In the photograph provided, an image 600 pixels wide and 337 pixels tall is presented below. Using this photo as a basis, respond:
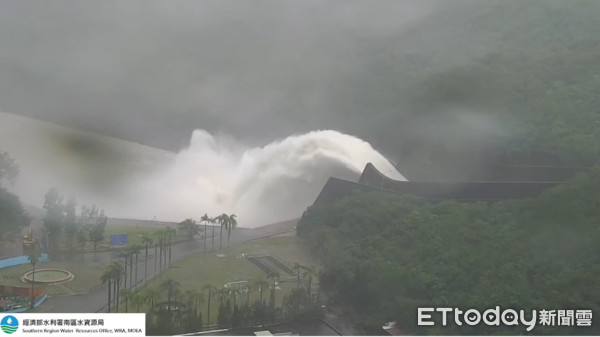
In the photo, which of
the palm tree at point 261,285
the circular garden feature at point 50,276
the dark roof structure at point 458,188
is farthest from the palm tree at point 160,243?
the dark roof structure at point 458,188

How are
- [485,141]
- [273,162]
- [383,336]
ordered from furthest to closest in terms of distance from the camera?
[273,162]
[485,141]
[383,336]

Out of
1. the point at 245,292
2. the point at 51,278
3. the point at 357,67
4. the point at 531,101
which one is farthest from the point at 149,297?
the point at 357,67

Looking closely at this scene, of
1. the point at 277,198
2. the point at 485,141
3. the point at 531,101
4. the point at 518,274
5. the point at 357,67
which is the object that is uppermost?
the point at 357,67

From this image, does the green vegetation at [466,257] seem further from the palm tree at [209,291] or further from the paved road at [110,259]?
the paved road at [110,259]

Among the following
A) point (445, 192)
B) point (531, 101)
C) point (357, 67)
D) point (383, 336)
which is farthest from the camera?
point (357, 67)

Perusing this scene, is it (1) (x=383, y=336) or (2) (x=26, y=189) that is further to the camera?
(2) (x=26, y=189)

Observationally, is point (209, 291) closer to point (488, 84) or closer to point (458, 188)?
point (458, 188)

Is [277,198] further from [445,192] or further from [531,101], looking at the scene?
[531,101]

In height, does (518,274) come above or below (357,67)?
below
